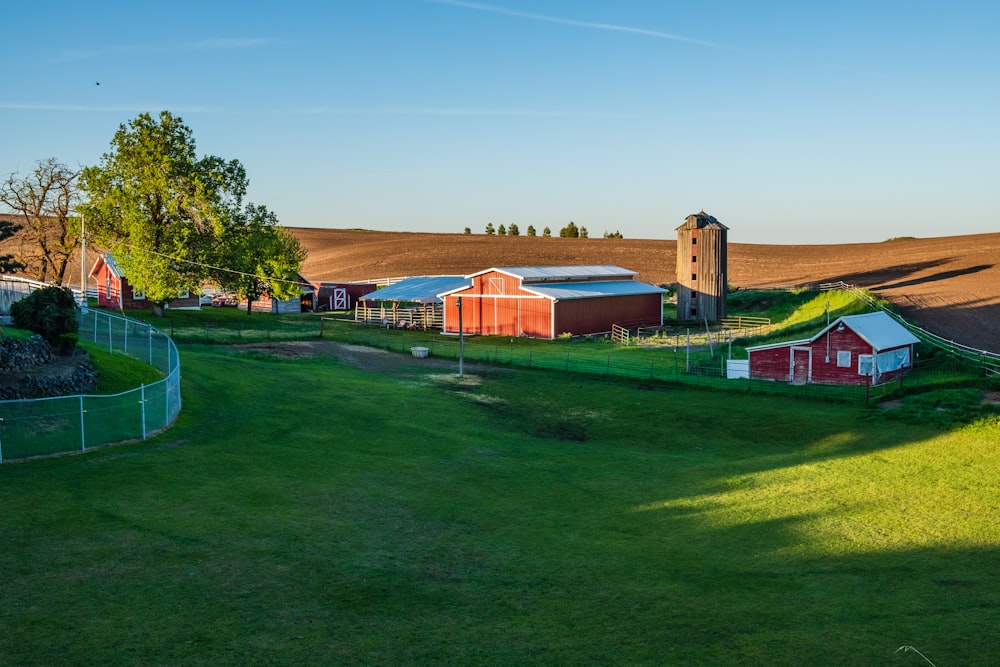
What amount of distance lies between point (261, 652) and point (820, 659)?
7.84 metres

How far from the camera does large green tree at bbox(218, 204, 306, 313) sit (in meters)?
67.6

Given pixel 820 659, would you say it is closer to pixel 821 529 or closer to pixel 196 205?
pixel 821 529

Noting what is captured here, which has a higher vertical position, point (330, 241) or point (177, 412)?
point (330, 241)

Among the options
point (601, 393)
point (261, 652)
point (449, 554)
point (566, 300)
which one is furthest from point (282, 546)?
point (566, 300)

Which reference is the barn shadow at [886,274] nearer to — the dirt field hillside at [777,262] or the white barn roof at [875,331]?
the dirt field hillside at [777,262]

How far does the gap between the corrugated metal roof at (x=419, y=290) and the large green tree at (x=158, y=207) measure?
1584 cm

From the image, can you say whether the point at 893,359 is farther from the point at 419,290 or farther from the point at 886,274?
the point at 886,274

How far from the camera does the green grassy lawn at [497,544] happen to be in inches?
518

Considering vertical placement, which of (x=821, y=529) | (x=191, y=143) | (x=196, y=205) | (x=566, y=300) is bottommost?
(x=821, y=529)

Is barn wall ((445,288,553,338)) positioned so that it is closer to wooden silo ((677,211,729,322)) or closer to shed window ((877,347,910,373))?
wooden silo ((677,211,729,322))

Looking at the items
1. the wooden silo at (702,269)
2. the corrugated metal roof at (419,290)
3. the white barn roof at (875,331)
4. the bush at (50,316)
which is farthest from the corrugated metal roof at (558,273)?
the bush at (50,316)

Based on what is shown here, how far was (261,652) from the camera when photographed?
40.8ft

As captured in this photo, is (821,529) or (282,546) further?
(821,529)

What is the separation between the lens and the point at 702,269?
77125mm
